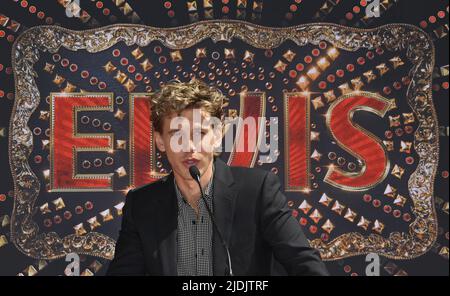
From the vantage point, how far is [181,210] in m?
2.50

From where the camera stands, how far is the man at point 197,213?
2330 millimetres

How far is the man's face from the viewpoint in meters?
2.34

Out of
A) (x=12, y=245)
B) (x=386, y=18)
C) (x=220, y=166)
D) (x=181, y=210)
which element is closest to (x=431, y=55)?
(x=386, y=18)

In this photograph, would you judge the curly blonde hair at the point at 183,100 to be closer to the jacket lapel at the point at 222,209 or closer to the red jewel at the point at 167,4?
the jacket lapel at the point at 222,209

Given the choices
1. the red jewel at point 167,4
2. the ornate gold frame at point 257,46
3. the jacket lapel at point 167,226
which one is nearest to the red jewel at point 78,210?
the ornate gold frame at point 257,46

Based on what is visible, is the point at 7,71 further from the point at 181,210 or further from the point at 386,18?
the point at 386,18

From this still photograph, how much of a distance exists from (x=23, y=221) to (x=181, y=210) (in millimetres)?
1228

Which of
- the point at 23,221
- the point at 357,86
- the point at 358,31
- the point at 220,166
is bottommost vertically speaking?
the point at 23,221

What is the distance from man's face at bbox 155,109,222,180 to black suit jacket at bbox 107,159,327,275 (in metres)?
0.14

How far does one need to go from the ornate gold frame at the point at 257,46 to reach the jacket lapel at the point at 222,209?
97 cm

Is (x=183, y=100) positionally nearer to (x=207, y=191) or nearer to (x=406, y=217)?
(x=207, y=191)

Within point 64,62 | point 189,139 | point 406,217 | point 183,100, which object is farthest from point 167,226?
point 406,217

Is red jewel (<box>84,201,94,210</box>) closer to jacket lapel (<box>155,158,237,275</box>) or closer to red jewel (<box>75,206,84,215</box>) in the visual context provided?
red jewel (<box>75,206,84,215</box>)

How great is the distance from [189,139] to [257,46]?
1.07 m
